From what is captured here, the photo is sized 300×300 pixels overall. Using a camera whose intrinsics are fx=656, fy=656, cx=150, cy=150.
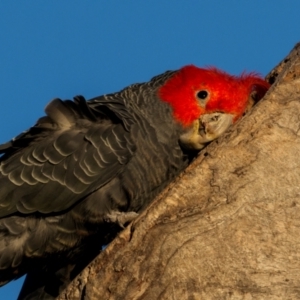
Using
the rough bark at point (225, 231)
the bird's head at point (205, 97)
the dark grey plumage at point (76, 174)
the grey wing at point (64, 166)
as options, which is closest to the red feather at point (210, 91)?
the bird's head at point (205, 97)

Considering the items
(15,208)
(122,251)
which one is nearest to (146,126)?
(15,208)

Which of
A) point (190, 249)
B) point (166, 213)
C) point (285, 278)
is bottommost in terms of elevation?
→ point (285, 278)

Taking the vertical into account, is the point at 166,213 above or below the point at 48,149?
below

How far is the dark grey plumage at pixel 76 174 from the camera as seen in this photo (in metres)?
4.07

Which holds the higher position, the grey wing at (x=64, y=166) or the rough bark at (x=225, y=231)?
the grey wing at (x=64, y=166)

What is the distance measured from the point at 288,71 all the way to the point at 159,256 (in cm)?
135

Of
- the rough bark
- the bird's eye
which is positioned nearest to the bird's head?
the bird's eye

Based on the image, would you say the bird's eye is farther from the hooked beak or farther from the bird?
the hooked beak

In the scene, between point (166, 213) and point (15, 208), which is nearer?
point (166, 213)

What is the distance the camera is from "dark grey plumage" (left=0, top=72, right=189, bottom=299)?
4066 mm

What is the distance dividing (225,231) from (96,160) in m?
1.24

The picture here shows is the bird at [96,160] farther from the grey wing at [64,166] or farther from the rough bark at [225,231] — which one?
the rough bark at [225,231]

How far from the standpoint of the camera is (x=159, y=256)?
3.09 m

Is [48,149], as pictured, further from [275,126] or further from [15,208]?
[275,126]
